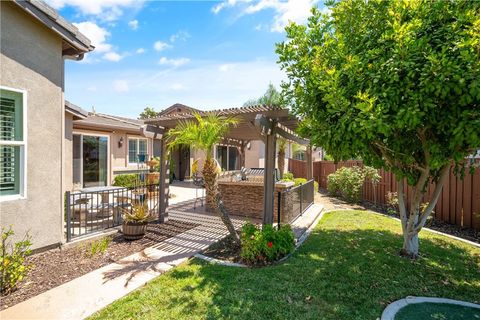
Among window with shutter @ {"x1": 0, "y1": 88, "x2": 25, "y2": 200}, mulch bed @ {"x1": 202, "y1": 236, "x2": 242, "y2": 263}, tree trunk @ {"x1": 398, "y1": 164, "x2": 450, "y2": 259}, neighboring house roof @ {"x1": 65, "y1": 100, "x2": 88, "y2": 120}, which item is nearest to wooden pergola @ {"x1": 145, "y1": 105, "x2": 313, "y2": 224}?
mulch bed @ {"x1": 202, "y1": 236, "x2": 242, "y2": 263}

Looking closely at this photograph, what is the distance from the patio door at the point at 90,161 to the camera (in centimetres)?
1176

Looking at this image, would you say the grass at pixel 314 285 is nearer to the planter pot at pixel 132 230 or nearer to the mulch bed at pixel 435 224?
the mulch bed at pixel 435 224

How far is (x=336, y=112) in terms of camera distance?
4168 mm

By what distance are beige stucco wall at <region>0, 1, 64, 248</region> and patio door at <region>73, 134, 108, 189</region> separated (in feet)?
24.3

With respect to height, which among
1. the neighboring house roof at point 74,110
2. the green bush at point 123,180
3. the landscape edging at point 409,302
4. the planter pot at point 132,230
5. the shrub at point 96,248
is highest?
the neighboring house roof at point 74,110

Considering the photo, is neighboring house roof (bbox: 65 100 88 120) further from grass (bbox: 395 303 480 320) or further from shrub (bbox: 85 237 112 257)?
grass (bbox: 395 303 480 320)

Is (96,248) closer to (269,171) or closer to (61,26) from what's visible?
(269,171)

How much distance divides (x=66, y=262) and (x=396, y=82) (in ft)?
21.8

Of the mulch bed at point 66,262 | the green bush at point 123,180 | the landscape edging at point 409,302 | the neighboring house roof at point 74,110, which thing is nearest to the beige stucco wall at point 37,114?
the mulch bed at point 66,262

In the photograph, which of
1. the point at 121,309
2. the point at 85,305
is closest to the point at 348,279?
the point at 121,309

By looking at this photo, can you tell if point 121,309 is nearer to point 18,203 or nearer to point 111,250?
point 111,250

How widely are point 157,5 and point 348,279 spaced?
8.69m

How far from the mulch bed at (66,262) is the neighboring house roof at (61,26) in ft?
14.6

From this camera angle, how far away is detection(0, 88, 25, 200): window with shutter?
4551 mm
